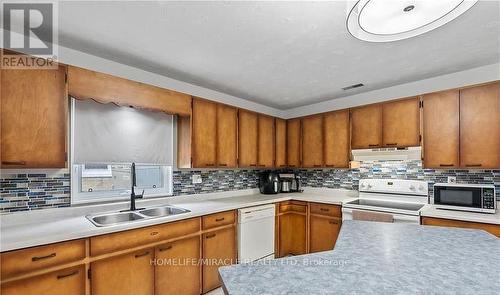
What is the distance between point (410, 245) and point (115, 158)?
2.51 m

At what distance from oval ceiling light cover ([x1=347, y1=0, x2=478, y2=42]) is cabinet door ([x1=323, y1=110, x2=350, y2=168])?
2.09 m

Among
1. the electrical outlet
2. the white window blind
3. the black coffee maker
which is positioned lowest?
the black coffee maker

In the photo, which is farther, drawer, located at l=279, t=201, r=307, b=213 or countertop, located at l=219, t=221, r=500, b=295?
drawer, located at l=279, t=201, r=307, b=213

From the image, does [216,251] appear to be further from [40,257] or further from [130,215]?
[40,257]

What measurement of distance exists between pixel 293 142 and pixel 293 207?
1.09 metres

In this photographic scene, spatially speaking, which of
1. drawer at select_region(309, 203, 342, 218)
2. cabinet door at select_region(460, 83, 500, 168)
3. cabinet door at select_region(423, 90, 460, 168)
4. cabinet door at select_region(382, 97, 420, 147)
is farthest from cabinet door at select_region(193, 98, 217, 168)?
cabinet door at select_region(460, 83, 500, 168)

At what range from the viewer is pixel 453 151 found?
260 centimetres

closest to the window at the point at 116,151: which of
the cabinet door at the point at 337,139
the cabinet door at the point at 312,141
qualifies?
the cabinet door at the point at 312,141

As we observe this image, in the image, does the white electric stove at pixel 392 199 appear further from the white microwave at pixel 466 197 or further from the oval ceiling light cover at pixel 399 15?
the oval ceiling light cover at pixel 399 15

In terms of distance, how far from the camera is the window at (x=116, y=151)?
2270 mm

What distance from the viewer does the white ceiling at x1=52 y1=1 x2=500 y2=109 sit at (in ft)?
5.30

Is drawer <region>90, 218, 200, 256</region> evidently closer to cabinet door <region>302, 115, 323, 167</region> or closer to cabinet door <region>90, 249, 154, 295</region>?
cabinet door <region>90, 249, 154, 295</region>

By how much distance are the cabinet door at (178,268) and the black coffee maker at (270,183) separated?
1.60 meters

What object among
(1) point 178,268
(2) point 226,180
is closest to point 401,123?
(2) point 226,180
